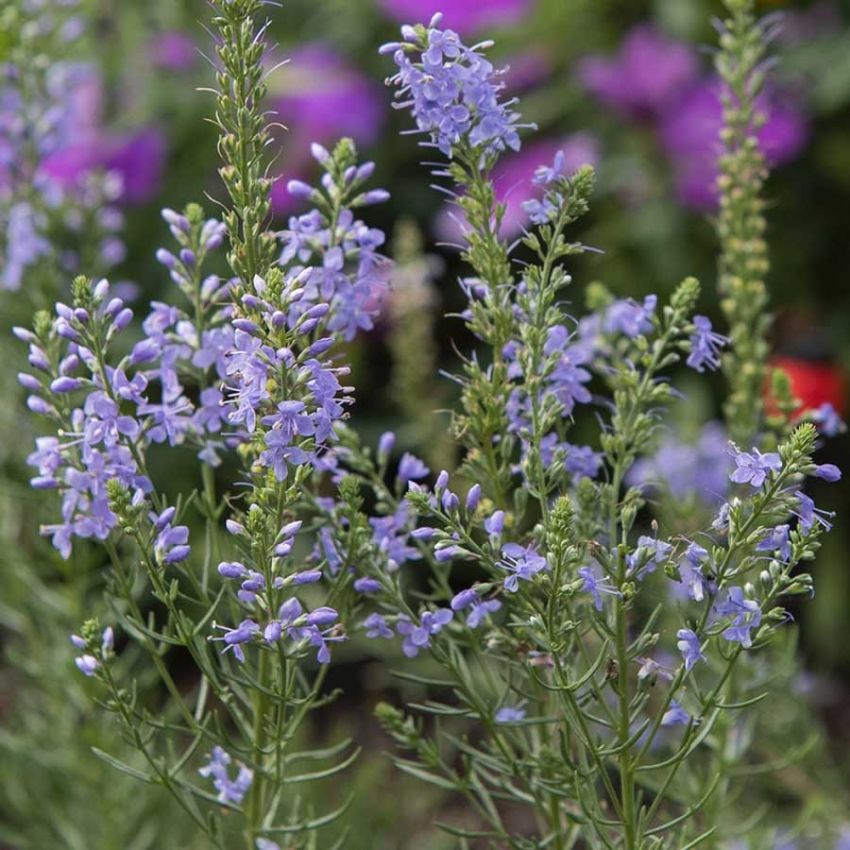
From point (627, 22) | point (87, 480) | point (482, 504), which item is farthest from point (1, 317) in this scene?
point (627, 22)

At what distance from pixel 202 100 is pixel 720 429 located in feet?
5.87

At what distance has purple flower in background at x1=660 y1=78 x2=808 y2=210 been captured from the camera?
352 centimetres

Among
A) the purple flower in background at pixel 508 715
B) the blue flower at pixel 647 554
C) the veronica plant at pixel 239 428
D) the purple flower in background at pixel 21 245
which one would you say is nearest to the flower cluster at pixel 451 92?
the veronica plant at pixel 239 428

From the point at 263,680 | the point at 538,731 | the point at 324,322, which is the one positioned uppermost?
the point at 324,322

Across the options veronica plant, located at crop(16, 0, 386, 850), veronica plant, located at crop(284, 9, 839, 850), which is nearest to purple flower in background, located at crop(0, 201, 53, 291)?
veronica plant, located at crop(16, 0, 386, 850)

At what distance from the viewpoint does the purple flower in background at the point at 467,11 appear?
3.80 m

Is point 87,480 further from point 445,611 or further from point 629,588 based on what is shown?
point 629,588

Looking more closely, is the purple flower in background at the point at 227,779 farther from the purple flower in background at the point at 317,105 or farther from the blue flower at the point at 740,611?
the purple flower in background at the point at 317,105

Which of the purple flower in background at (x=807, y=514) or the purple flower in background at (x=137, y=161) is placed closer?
the purple flower in background at (x=807, y=514)

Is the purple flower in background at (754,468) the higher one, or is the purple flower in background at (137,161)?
the purple flower in background at (754,468)

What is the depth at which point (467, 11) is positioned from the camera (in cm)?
382

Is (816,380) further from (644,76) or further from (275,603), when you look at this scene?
(275,603)

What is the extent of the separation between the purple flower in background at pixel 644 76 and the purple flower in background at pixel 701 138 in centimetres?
5

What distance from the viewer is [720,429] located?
2979mm
